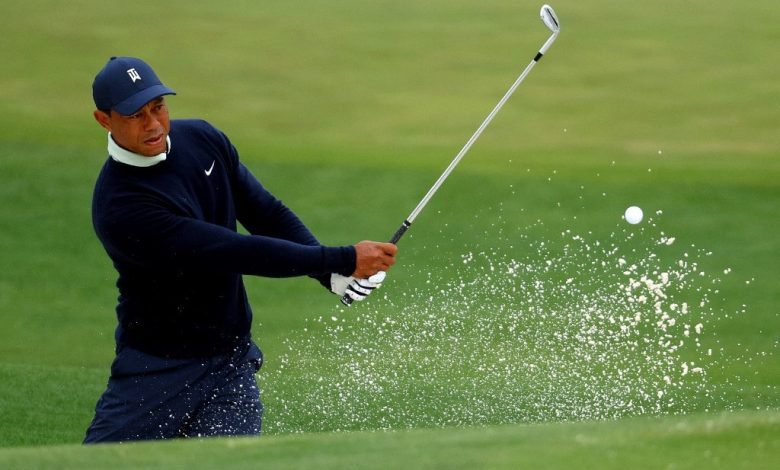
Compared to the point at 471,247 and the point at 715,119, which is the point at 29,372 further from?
the point at 715,119

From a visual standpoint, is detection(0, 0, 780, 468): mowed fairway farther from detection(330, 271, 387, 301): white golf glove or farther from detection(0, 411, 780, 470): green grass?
detection(330, 271, 387, 301): white golf glove

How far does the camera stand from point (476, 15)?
1048 cm

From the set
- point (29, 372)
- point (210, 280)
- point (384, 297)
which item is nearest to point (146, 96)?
point (210, 280)

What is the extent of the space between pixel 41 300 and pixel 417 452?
400 centimetres

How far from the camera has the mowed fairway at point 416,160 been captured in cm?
536

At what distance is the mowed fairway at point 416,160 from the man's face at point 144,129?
106cm

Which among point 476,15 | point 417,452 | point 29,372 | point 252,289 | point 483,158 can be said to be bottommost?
point 29,372

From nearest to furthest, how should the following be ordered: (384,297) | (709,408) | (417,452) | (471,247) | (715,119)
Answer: (417,452) < (709,408) < (384,297) < (471,247) < (715,119)

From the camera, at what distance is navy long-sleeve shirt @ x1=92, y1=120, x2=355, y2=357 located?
3832 millimetres

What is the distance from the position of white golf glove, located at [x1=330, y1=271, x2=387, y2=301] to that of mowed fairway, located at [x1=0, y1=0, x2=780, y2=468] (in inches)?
16.2

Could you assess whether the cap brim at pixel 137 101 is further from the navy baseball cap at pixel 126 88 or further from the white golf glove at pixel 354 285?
the white golf glove at pixel 354 285

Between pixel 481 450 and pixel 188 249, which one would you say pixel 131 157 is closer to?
pixel 188 249

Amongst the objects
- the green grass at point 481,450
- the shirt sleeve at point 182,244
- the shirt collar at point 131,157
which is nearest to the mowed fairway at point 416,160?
the green grass at point 481,450

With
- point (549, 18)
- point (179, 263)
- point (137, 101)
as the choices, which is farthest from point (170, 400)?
point (549, 18)
